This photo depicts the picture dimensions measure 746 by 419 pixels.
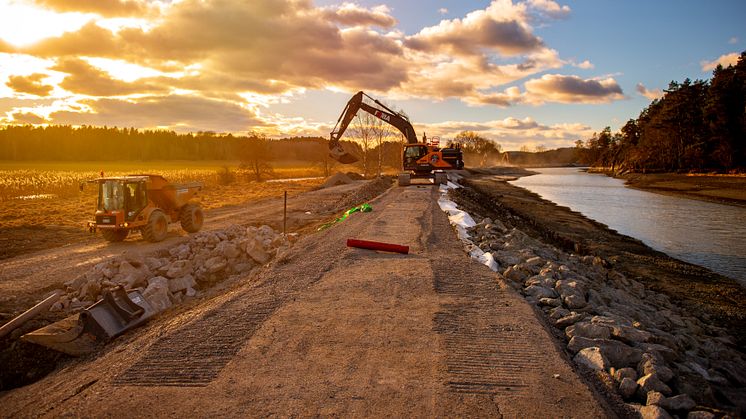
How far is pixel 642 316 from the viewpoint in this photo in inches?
338

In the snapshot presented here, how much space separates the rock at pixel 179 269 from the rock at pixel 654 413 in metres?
10.5

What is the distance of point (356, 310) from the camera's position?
6.71 meters

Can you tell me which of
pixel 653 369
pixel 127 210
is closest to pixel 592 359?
pixel 653 369

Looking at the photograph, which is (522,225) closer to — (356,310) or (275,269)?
(275,269)

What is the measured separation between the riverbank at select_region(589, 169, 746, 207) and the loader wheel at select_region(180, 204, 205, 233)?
3603cm

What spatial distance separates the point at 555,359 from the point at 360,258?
17.4 ft

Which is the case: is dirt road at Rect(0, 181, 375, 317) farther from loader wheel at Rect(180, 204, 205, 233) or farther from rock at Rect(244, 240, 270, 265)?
rock at Rect(244, 240, 270, 265)

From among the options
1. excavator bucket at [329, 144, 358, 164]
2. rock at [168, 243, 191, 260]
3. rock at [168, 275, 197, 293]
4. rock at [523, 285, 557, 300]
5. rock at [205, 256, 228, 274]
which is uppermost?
excavator bucket at [329, 144, 358, 164]

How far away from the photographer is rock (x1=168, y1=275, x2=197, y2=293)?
1068 centimetres

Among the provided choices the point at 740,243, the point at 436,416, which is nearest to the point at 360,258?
the point at 436,416

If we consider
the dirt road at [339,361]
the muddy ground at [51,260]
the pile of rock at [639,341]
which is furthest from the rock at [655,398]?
the muddy ground at [51,260]

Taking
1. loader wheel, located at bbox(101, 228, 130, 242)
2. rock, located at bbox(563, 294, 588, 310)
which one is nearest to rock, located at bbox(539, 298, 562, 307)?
rock, located at bbox(563, 294, 588, 310)

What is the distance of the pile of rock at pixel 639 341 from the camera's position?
4.69 m

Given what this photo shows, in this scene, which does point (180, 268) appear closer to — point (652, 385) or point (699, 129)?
point (652, 385)
